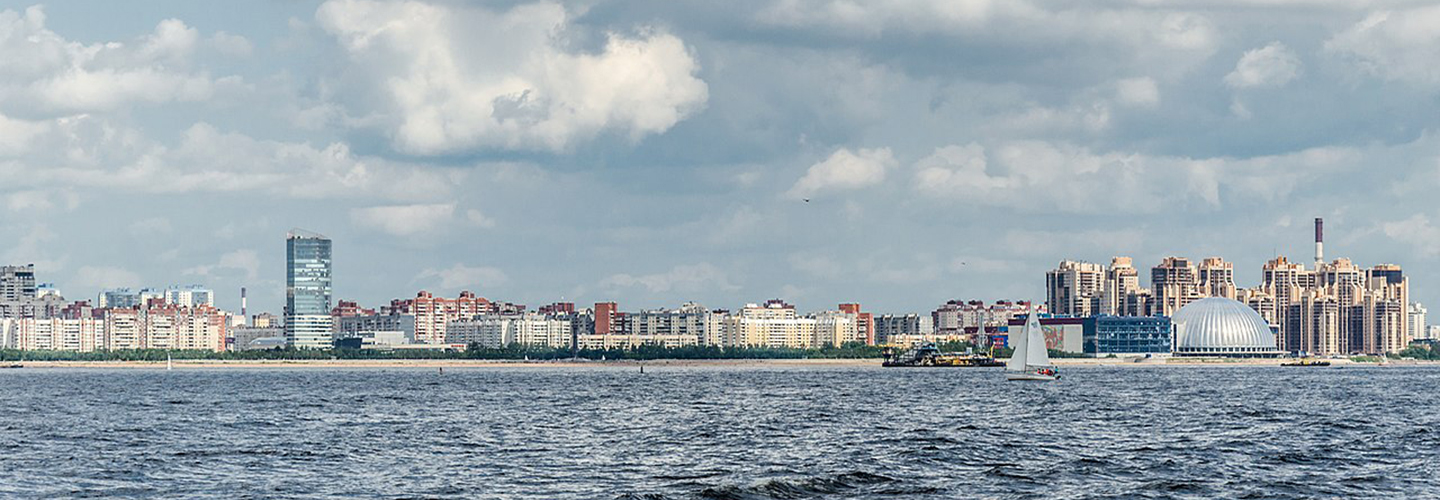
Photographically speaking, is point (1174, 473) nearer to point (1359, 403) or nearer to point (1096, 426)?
point (1096, 426)

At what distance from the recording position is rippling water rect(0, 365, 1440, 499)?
50.0 m

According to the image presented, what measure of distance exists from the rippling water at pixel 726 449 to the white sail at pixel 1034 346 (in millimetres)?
58428

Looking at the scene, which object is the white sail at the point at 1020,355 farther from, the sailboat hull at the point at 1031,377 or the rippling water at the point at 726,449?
the rippling water at the point at 726,449

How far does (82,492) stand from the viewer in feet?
161

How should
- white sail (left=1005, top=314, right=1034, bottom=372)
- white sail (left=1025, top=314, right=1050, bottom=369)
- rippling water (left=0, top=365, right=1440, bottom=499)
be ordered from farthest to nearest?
1. white sail (left=1025, top=314, right=1050, bottom=369)
2. white sail (left=1005, top=314, right=1034, bottom=372)
3. rippling water (left=0, top=365, right=1440, bottom=499)

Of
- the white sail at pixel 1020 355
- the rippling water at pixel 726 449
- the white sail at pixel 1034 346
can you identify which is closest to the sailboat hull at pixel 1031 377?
the white sail at pixel 1020 355

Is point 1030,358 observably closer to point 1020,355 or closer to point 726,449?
point 1020,355

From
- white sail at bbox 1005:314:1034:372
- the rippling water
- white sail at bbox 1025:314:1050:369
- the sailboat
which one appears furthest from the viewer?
white sail at bbox 1025:314:1050:369

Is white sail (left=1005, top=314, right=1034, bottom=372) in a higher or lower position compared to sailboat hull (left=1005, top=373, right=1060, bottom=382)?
higher

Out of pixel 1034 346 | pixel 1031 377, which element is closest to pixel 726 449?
pixel 1031 377

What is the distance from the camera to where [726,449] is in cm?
6341

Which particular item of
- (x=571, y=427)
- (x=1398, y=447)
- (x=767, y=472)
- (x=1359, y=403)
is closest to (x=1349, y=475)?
(x=1398, y=447)

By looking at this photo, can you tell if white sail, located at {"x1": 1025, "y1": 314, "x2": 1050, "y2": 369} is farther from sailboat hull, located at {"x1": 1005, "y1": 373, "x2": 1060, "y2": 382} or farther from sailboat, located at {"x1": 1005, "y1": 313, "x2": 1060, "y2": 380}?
sailboat hull, located at {"x1": 1005, "y1": 373, "x2": 1060, "y2": 382}

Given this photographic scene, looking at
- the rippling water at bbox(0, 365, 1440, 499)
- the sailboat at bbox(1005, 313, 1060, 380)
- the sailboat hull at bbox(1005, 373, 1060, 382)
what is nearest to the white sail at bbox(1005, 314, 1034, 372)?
the sailboat at bbox(1005, 313, 1060, 380)
